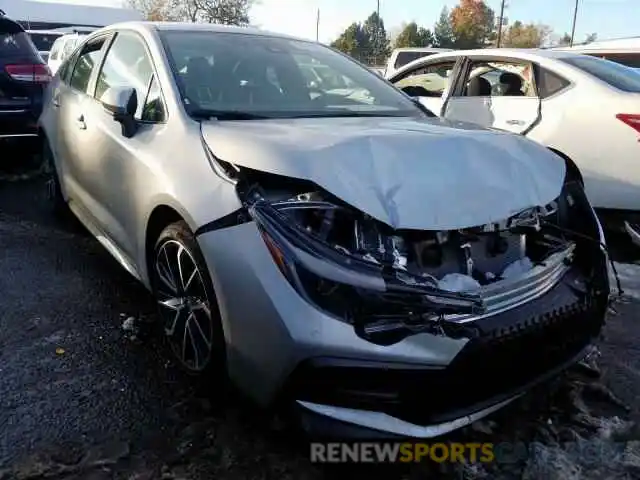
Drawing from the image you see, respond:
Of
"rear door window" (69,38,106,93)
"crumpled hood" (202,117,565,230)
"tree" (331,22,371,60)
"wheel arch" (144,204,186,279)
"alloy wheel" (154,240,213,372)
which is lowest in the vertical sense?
"alloy wheel" (154,240,213,372)

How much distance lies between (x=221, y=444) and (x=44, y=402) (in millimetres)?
804

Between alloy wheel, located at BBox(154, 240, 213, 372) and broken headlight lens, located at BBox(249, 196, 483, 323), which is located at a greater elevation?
broken headlight lens, located at BBox(249, 196, 483, 323)

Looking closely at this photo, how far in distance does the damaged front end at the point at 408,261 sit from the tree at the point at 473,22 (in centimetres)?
6383

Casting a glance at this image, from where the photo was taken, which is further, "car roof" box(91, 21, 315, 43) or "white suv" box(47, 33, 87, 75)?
"white suv" box(47, 33, 87, 75)

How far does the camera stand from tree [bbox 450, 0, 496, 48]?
2467 inches

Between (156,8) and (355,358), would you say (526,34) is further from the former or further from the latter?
(355,358)

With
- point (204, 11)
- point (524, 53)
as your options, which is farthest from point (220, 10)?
point (524, 53)

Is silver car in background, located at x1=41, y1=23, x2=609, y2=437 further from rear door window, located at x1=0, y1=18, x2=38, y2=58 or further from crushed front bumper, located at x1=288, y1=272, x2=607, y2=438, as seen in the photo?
rear door window, located at x1=0, y1=18, x2=38, y2=58

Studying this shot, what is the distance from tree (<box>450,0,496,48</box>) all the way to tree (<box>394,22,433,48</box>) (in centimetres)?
533

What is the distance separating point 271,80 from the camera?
3324 mm

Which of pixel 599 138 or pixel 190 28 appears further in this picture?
pixel 599 138

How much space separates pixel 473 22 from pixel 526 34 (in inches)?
310

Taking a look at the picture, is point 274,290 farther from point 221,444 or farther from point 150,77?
point 150,77

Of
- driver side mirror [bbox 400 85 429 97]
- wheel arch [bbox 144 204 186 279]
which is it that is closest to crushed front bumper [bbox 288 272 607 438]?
wheel arch [bbox 144 204 186 279]
